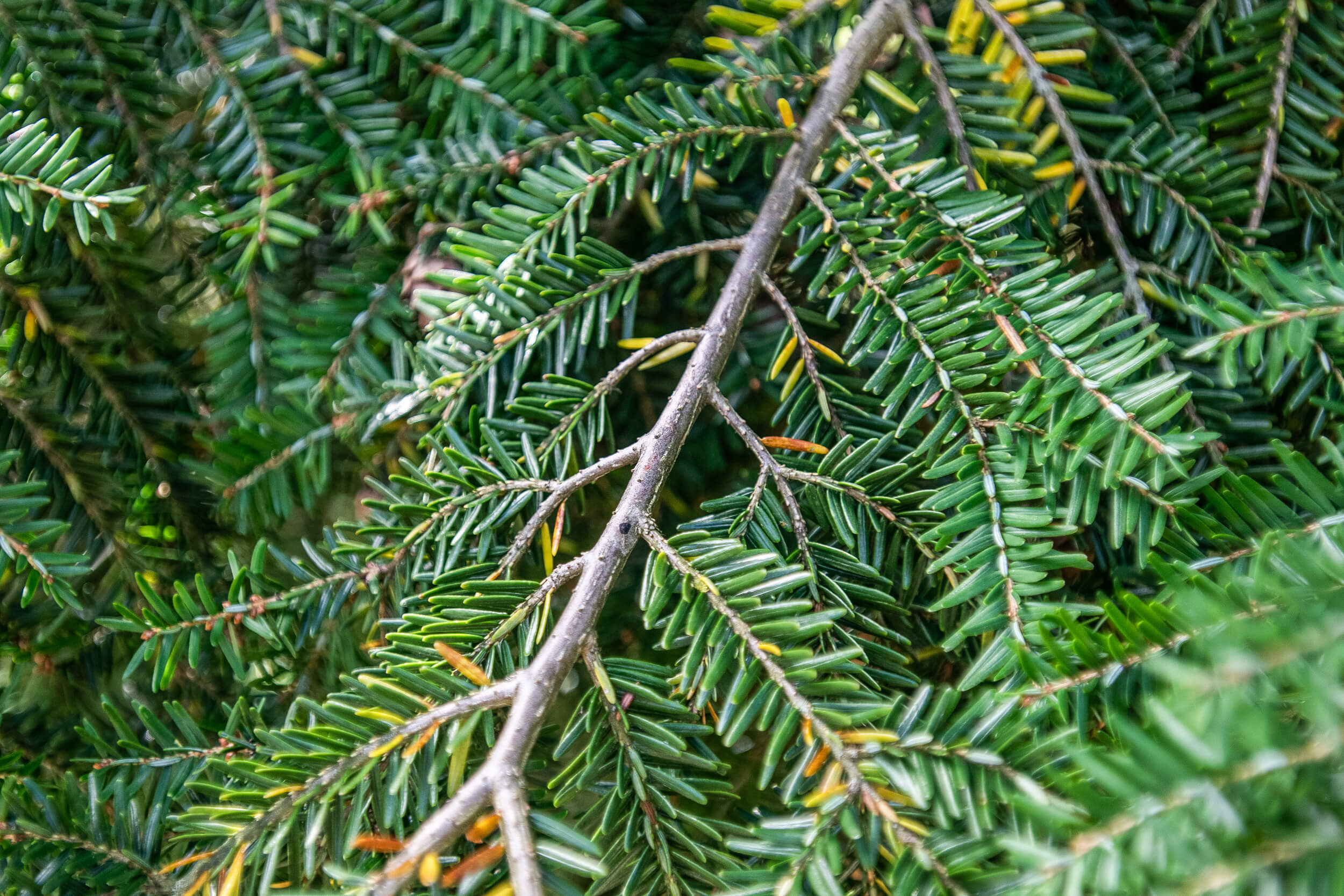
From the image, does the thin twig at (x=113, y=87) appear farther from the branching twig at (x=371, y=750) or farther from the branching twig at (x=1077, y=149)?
the branching twig at (x=1077, y=149)

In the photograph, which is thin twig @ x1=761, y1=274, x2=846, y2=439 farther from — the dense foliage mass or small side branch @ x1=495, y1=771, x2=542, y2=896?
small side branch @ x1=495, y1=771, x2=542, y2=896

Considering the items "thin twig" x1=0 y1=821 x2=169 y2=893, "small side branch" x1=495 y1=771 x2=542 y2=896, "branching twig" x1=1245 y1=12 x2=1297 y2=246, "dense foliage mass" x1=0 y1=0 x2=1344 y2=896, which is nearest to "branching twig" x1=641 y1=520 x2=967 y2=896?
"dense foliage mass" x1=0 y1=0 x2=1344 y2=896

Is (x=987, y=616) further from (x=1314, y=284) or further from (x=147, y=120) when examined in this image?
(x=147, y=120)

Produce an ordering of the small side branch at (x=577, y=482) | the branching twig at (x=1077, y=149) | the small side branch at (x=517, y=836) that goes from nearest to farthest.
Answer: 1. the small side branch at (x=517, y=836)
2. the small side branch at (x=577, y=482)
3. the branching twig at (x=1077, y=149)

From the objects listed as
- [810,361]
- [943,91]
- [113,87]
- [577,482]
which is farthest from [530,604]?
[113,87]

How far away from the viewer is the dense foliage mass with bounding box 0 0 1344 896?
0.32 meters

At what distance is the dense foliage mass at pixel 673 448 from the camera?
325 mm

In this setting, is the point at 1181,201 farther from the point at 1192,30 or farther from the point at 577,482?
the point at 577,482

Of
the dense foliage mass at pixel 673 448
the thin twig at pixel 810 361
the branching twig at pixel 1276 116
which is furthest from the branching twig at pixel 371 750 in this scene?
the branching twig at pixel 1276 116

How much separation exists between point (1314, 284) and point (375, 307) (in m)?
0.61

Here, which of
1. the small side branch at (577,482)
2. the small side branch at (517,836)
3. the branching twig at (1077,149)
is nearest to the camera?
the small side branch at (517,836)

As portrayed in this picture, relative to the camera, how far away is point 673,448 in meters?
0.43

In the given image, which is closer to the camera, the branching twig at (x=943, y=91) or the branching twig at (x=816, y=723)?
the branching twig at (x=816, y=723)

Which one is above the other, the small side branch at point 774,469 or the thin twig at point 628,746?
the small side branch at point 774,469
